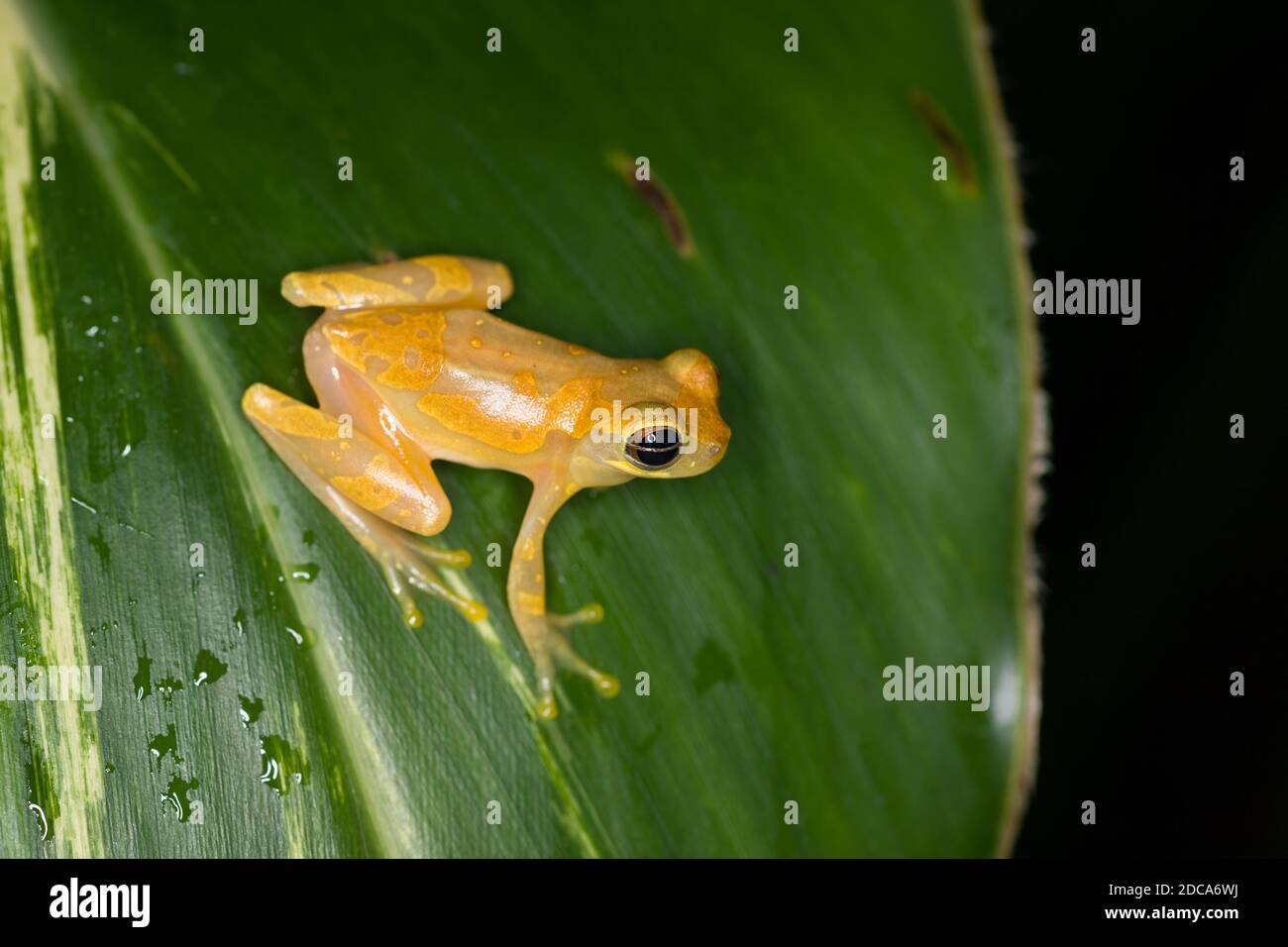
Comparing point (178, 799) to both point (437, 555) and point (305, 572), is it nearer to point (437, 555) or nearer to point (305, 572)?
point (305, 572)

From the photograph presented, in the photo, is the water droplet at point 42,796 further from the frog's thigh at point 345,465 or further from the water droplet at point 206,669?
the frog's thigh at point 345,465

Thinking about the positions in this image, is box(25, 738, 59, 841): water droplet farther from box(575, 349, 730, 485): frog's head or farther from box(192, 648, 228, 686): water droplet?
box(575, 349, 730, 485): frog's head

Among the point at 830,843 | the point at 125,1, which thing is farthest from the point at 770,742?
the point at 125,1

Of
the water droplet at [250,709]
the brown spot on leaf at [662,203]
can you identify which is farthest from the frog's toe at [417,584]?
the brown spot on leaf at [662,203]

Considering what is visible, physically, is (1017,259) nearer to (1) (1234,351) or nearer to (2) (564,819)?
(1) (1234,351)

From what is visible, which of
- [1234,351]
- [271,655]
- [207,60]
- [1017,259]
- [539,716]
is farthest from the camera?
[1234,351]

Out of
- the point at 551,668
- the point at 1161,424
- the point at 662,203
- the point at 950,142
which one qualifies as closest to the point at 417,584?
the point at 551,668
